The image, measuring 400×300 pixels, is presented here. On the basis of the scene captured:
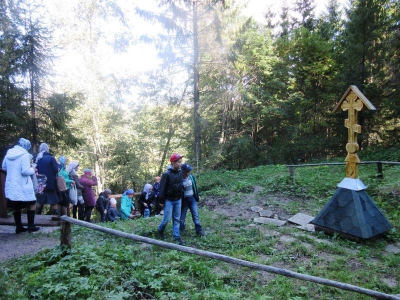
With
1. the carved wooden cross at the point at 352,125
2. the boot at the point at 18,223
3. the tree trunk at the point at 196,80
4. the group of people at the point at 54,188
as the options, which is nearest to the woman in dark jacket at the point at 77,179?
the group of people at the point at 54,188

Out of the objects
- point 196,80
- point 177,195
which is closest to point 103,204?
point 177,195

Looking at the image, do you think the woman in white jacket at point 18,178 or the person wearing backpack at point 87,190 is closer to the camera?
the woman in white jacket at point 18,178

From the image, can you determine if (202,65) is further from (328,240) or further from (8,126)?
(328,240)

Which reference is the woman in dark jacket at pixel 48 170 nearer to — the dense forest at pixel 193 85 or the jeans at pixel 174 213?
the jeans at pixel 174 213

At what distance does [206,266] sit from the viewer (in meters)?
4.14

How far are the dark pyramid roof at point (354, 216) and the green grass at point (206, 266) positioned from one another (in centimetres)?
24

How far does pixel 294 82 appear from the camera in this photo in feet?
73.7

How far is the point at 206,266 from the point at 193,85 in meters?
14.2

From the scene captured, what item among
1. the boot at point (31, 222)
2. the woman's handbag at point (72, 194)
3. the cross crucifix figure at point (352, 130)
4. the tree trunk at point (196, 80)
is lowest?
the boot at point (31, 222)

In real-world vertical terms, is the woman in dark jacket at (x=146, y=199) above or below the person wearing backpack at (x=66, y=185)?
below

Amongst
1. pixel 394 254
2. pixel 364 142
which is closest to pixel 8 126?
pixel 394 254

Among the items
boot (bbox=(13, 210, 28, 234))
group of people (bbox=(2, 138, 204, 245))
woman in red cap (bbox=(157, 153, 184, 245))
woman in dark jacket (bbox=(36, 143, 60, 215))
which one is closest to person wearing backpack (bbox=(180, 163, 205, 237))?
group of people (bbox=(2, 138, 204, 245))

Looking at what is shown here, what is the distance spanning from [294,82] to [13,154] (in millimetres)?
21043

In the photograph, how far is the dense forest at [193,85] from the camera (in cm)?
1155
